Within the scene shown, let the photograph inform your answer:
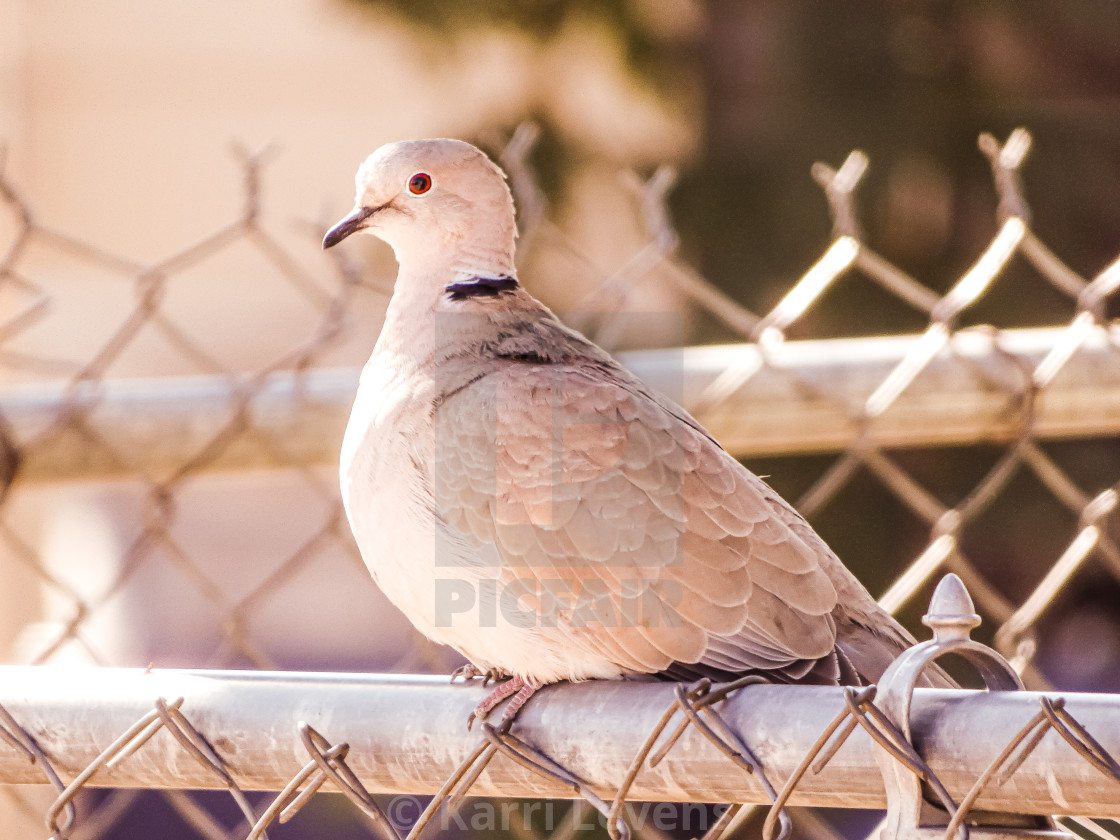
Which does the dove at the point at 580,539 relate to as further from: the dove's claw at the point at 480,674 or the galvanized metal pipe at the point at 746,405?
the galvanized metal pipe at the point at 746,405

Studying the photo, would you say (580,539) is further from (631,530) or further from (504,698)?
(504,698)

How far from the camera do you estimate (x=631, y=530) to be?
1117 millimetres

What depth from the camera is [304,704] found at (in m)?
0.96

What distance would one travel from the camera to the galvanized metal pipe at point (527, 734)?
0.71 metres

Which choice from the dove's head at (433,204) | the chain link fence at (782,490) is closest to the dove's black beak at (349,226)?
the dove's head at (433,204)

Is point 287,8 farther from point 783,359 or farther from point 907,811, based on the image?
point 907,811

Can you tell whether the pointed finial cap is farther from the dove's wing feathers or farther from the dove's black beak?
the dove's black beak

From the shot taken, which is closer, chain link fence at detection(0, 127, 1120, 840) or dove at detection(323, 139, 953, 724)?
chain link fence at detection(0, 127, 1120, 840)

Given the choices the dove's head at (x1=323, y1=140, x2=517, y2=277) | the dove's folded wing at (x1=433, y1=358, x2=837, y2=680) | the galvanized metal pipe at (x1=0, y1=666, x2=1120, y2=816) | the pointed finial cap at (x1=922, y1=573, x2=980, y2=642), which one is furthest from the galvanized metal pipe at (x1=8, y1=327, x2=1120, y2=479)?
the pointed finial cap at (x1=922, y1=573, x2=980, y2=642)

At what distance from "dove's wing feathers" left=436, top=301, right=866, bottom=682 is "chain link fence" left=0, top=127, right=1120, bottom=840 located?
16cm

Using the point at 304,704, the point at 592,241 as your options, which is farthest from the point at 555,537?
the point at 592,241

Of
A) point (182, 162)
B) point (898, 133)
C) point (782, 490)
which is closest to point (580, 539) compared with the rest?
point (782, 490)

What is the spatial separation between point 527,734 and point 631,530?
0.26 meters

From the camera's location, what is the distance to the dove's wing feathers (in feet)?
3.63
